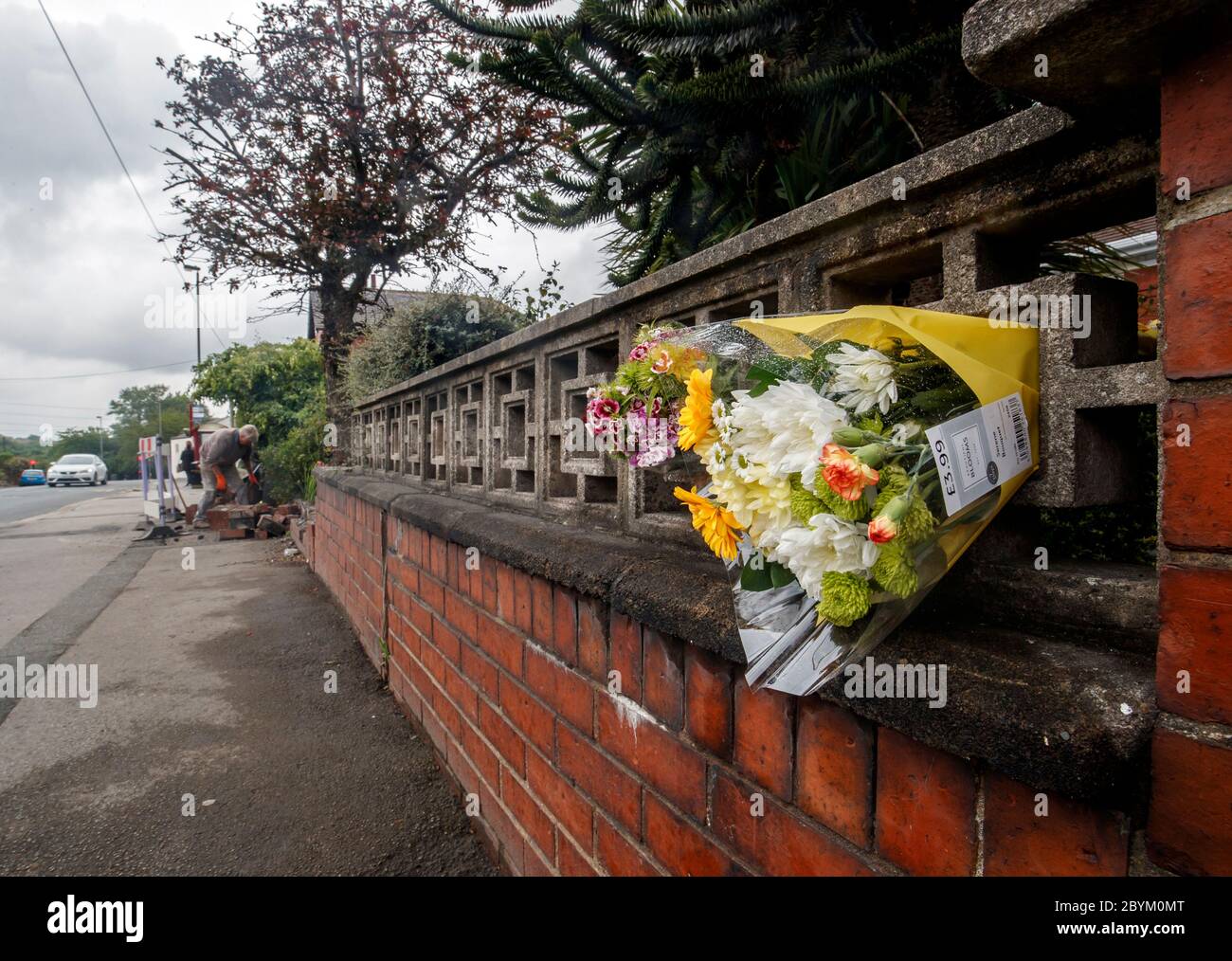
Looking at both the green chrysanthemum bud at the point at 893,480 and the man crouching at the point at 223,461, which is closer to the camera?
the green chrysanthemum bud at the point at 893,480

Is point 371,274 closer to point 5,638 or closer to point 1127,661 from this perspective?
point 5,638

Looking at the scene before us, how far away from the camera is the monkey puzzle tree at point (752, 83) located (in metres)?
2.19

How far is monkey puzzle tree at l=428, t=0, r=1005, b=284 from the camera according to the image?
7.18 ft

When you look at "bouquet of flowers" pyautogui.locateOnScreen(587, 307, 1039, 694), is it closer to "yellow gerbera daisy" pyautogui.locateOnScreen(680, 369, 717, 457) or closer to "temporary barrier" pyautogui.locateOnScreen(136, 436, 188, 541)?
"yellow gerbera daisy" pyautogui.locateOnScreen(680, 369, 717, 457)

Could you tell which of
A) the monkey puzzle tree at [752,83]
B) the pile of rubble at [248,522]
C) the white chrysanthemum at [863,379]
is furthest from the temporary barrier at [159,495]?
the white chrysanthemum at [863,379]

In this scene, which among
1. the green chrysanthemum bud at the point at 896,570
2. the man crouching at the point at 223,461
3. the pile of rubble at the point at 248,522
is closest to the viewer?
the green chrysanthemum bud at the point at 896,570

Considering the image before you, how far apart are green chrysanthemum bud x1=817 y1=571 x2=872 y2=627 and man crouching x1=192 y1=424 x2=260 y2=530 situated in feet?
41.1

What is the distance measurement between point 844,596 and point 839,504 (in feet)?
0.33

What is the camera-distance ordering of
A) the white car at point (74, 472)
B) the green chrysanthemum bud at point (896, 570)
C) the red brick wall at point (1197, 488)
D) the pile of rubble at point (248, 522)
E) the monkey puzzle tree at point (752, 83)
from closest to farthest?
the red brick wall at point (1197, 488) → the green chrysanthemum bud at point (896, 570) → the monkey puzzle tree at point (752, 83) → the pile of rubble at point (248, 522) → the white car at point (74, 472)

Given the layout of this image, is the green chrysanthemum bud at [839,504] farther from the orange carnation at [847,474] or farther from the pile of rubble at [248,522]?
the pile of rubble at [248,522]

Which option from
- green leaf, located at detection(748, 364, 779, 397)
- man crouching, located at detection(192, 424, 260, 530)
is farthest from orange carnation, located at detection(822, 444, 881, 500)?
man crouching, located at detection(192, 424, 260, 530)

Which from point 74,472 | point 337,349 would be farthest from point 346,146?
point 74,472

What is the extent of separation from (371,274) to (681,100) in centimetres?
866

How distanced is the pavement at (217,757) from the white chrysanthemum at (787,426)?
6.50 feet
